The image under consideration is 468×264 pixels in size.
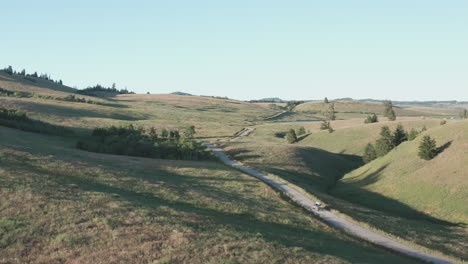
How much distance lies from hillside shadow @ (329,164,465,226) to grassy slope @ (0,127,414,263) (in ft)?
62.1

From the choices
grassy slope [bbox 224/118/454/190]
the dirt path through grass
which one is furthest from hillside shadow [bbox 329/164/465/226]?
the dirt path through grass

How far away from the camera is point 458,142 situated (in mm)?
53781

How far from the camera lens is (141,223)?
67.1ft

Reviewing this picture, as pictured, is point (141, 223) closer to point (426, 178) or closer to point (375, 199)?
point (375, 199)

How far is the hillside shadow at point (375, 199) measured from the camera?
41803mm

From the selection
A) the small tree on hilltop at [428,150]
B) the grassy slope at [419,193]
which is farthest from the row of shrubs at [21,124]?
the small tree on hilltop at [428,150]

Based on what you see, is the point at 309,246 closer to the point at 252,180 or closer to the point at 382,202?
the point at 252,180

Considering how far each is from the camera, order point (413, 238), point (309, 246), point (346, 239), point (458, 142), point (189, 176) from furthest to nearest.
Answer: point (458, 142), point (189, 176), point (413, 238), point (346, 239), point (309, 246)

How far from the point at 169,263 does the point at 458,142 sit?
54.4m

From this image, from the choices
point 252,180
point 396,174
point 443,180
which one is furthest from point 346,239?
point 396,174

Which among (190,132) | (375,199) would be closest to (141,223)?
(375,199)

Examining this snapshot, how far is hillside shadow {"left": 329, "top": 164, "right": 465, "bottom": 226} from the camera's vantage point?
41803mm

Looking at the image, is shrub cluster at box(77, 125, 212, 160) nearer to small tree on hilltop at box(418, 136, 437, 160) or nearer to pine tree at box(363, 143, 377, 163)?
pine tree at box(363, 143, 377, 163)

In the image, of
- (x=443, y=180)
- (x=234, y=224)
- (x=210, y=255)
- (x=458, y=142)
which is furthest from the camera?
(x=458, y=142)
